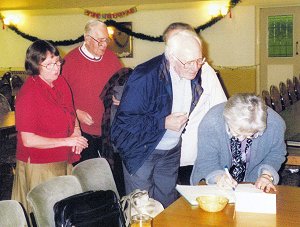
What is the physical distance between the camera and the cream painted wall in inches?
414

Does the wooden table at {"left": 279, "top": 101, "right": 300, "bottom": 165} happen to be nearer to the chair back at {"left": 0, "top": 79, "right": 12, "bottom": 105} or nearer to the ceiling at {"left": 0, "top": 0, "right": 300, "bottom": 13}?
the chair back at {"left": 0, "top": 79, "right": 12, "bottom": 105}

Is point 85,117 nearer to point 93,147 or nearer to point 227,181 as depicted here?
point 93,147

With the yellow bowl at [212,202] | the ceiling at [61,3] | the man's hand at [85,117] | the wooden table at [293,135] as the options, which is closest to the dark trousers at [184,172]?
the wooden table at [293,135]

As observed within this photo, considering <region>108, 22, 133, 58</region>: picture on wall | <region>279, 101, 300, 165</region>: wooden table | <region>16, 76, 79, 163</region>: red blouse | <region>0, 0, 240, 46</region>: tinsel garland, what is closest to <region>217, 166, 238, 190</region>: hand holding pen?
<region>279, 101, 300, 165</region>: wooden table

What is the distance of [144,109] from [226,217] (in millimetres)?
943

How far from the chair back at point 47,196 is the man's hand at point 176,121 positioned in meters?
0.72

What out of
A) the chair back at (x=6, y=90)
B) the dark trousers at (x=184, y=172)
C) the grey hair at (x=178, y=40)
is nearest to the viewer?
the grey hair at (x=178, y=40)

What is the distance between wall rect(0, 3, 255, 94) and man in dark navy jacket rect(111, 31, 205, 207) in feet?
24.7

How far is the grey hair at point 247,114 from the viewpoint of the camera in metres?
2.65

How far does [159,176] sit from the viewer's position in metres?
3.35

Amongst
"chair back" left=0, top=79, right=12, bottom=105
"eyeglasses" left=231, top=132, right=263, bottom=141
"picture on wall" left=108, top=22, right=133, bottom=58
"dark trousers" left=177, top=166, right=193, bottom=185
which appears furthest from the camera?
"picture on wall" left=108, top=22, right=133, bottom=58

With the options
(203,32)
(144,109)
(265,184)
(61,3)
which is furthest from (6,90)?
(265,184)

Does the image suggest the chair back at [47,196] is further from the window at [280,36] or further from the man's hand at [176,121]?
the window at [280,36]

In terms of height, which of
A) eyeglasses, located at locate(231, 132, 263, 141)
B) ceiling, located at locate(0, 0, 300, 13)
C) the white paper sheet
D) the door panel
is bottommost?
the white paper sheet
